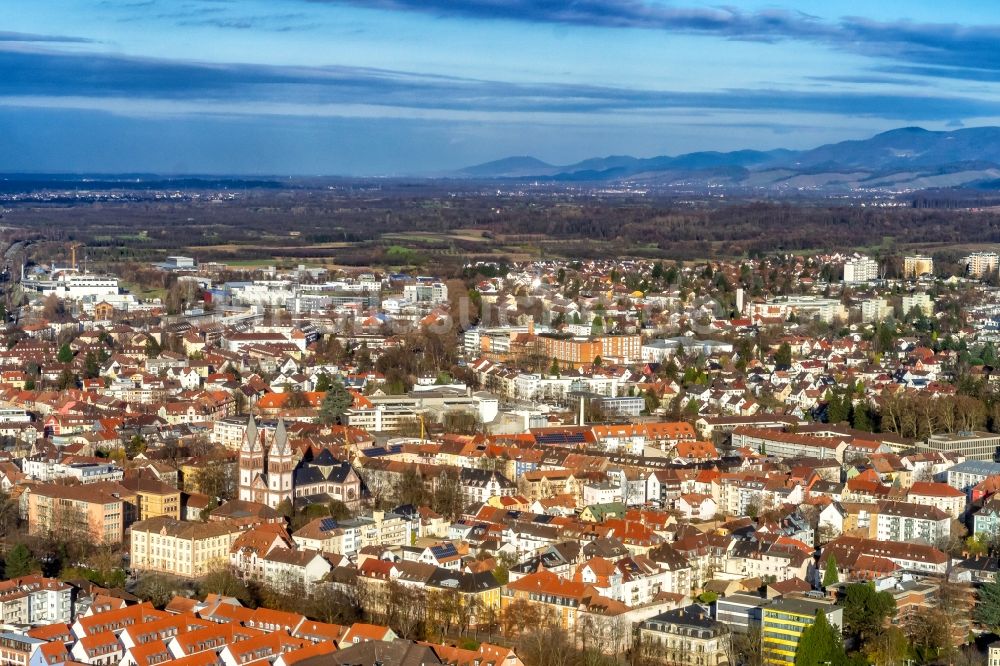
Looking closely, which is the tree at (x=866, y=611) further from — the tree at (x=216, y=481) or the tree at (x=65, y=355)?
the tree at (x=65, y=355)

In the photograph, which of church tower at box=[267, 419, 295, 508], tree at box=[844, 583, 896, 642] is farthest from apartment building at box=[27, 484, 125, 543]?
tree at box=[844, 583, 896, 642]

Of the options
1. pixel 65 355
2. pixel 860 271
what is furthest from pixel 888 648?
pixel 860 271

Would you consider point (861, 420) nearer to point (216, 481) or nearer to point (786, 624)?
point (216, 481)

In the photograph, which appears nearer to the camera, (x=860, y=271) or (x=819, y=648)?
(x=819, y=648)

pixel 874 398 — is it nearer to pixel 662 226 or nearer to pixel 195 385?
pixel 195 385

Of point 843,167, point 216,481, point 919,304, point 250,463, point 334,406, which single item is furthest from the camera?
Answer: point 843,167
